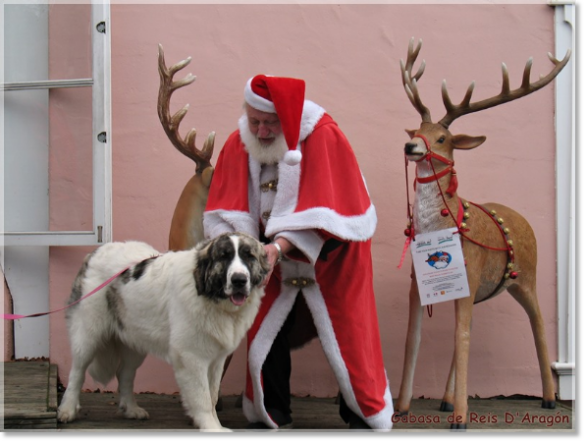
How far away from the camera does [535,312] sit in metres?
5.49

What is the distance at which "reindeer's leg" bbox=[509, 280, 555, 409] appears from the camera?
216 inches

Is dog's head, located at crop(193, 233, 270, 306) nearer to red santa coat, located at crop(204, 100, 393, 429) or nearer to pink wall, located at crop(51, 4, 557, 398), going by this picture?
red santa coat, located at crop(204, 100, 393, 429)

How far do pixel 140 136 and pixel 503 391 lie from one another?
3168 mm

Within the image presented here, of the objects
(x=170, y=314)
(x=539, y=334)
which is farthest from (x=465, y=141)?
(x=170, y=314)

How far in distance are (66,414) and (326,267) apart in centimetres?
174

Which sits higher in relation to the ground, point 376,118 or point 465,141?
point 376,118

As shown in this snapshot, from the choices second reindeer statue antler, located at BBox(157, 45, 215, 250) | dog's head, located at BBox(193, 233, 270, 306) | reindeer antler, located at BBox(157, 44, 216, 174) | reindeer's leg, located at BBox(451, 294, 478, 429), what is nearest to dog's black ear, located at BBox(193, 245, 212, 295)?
dog's head, located at BBox(193, 233, 270, 306)

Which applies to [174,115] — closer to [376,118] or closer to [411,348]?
[376,118]

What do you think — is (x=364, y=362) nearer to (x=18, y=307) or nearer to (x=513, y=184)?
(x=513, y=184)

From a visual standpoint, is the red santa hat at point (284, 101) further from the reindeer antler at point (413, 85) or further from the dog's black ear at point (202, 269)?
the reindeer antler at point (413, 85)

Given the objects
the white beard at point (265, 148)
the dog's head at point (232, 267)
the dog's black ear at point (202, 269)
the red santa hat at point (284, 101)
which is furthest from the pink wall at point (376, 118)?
the dog's head at point (232, 267)

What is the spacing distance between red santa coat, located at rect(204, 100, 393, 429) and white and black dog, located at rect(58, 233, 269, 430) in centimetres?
29

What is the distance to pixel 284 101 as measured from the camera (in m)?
4.40

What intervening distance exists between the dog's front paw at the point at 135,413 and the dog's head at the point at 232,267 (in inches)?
50.7
